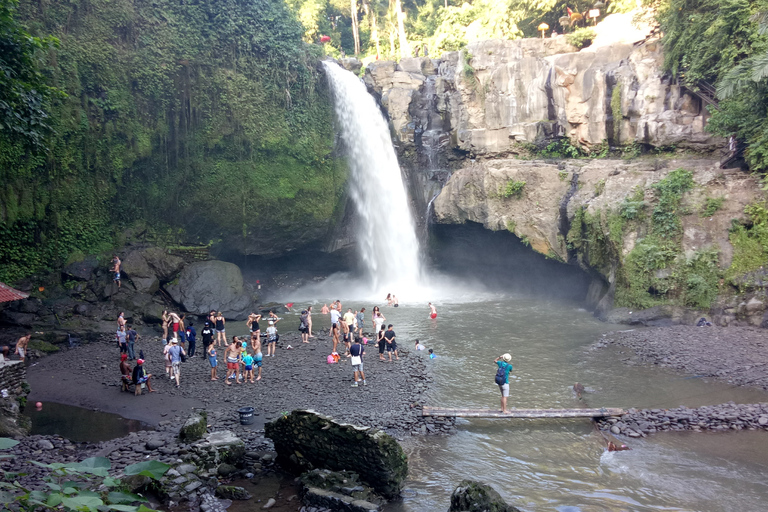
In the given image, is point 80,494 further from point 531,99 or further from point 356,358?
point 531,99

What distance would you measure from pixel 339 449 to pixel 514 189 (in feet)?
59.5

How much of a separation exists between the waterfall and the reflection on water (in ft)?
55.2

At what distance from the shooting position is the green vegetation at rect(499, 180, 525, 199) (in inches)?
952

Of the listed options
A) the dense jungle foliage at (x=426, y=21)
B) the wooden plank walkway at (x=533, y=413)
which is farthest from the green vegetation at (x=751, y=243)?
the dense jungle foliage at (x=426, y=21)

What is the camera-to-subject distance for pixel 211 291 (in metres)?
22.8

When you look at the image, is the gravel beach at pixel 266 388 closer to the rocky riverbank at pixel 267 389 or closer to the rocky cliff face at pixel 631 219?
the rocky riverbank at pixel 267 389

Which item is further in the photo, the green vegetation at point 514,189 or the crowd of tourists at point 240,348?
the green vegetation at point 514,189

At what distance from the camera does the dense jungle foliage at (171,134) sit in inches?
808

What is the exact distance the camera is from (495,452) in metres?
10.3

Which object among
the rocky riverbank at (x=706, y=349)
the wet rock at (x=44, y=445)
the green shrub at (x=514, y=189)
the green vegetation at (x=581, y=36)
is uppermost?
the green vegetation at (x=581, y=36)

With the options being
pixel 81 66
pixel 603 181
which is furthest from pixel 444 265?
pixel 81 66

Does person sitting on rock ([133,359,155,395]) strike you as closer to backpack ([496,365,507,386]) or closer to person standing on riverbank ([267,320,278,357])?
person standing on riverbank ([267,320,278,357])

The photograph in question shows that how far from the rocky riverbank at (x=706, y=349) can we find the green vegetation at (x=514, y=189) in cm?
861

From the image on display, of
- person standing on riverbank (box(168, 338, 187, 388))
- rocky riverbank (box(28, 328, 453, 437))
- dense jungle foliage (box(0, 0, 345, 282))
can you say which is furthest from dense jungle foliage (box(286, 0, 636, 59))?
person standing on riverbank (box(168, 338, 187, 388))
